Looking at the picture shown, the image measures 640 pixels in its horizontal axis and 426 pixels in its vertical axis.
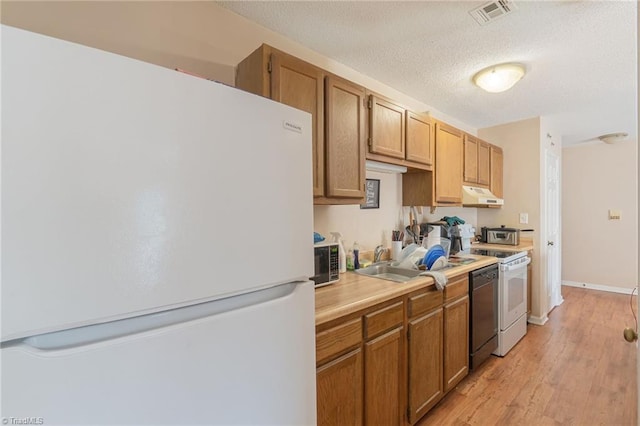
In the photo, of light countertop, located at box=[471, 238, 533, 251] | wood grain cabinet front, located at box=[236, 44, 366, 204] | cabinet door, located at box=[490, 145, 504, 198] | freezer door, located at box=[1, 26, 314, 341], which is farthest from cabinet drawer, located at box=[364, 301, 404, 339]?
cabinet door, located at box=[490, 145, 504, 198]

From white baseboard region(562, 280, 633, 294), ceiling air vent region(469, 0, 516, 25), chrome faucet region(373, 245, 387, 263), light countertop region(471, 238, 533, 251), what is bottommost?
white baseboard region(562, 280, 633, 294)

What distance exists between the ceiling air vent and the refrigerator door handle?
1857 mm

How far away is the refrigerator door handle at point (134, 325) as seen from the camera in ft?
1.79

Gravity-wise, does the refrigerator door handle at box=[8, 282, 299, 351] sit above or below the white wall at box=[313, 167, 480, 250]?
below

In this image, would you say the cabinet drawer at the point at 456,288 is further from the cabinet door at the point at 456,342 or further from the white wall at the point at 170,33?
the white wall at the point at 170,33

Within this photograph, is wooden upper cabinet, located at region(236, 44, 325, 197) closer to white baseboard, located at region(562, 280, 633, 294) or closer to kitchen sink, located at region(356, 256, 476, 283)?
kitchen sink, located at region(356, 256, 476, 283)

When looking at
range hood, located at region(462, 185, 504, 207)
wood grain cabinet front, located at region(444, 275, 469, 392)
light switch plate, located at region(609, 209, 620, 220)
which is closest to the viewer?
wood grain cabinet front, located at region(444, 275, 469, 392)

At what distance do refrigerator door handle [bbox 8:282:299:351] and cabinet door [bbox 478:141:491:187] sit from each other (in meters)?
3.19

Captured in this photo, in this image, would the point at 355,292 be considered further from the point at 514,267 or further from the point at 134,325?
the point at 514,267

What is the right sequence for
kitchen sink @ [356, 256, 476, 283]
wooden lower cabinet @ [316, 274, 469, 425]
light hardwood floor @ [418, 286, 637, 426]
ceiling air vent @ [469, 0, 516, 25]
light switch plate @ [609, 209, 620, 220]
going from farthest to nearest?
1. light switch plate @ [609, 209, 620, 220]
2. kitchen sink @ [356, 256, 476, 283]
3. light hardwood floor @ [418, 286, 637, 426]
4. ceiling air vent @ [469, 0, 516, 25]
5. wooden lower cabinet @ [316, 274, 469, 425]

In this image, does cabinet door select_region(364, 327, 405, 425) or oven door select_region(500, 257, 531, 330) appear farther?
oven door select_region(500, 257, 531, 330)

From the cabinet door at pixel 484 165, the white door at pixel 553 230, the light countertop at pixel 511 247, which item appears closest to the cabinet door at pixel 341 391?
the light countertop at pixel 511 247

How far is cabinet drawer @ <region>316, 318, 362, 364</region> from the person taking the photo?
1.24 m

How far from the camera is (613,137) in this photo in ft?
14.0
